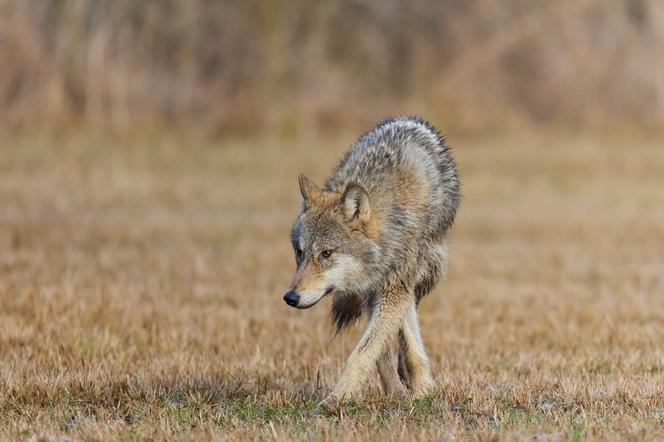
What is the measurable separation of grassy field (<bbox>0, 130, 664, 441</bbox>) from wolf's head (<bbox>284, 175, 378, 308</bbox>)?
2.47ft

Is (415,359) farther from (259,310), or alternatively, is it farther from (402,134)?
(259,310)

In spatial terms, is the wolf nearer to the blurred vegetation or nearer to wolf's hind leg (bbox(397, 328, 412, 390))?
wolf's hind leg (bbox(397, 328, 412, 390))

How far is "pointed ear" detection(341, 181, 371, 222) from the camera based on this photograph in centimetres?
655

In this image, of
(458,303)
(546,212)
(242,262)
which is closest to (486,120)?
(546,212)

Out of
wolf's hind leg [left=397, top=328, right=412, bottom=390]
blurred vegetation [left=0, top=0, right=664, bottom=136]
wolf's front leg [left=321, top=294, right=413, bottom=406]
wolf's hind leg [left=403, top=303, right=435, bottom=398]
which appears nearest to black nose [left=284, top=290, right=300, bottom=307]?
wolf's front leg [left=321, top=294, right=413, bottom=406]

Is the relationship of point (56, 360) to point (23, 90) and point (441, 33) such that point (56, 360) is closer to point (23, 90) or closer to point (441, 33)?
point (23, 90)

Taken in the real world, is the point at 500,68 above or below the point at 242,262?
above

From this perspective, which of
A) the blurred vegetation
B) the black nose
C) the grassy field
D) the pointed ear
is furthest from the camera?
the blurred vegetation

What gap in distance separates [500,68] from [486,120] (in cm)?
160

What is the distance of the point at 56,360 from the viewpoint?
7.86 meters

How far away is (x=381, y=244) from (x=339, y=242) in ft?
0.97

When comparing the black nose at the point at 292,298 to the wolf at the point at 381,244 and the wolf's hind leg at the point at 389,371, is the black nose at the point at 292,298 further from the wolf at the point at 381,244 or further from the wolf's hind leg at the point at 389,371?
the wolf's hind leg at the point at 389,371

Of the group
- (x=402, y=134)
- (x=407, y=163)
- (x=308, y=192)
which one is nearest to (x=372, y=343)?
(x=308, y=192)

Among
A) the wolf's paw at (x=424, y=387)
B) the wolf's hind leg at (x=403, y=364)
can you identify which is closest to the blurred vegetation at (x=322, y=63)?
the wolf's hind leg at (x=403, y=364)
